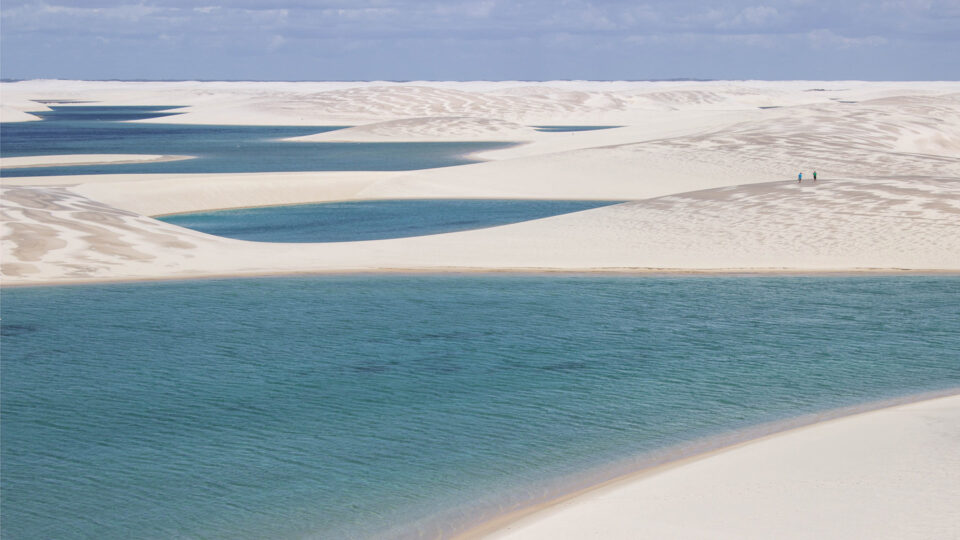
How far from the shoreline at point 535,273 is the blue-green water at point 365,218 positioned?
656 cm

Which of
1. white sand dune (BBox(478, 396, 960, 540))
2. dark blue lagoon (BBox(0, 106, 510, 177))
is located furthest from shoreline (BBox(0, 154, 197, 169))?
white sand dune (BBox(478, 396, 960, 540))

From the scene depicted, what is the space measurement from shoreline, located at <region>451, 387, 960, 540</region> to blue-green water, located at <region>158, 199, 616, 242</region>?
20361 millimetres

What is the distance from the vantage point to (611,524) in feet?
31.7

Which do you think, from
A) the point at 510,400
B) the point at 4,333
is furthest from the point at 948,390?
the point at 4,333

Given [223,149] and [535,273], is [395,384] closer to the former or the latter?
[535,273]

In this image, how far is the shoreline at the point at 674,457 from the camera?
33.6 ft

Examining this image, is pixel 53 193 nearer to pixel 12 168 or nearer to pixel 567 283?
pixel 567 283

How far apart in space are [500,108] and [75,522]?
109 metres

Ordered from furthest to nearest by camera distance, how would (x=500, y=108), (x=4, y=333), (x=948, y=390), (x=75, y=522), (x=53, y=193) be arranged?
(x=500, y=108) < (x=53, y=193) < (x=4, y=333) < (x=948, y=390) < (x=75, y=522)

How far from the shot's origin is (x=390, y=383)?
1578 cm

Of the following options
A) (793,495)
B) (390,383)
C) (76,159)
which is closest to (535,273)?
(390,383)

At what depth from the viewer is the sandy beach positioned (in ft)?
86.2

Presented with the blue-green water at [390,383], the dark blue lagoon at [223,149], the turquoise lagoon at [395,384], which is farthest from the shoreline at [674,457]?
the dark blue lagoon at [223,149]

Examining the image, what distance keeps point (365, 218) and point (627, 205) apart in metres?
9.86
